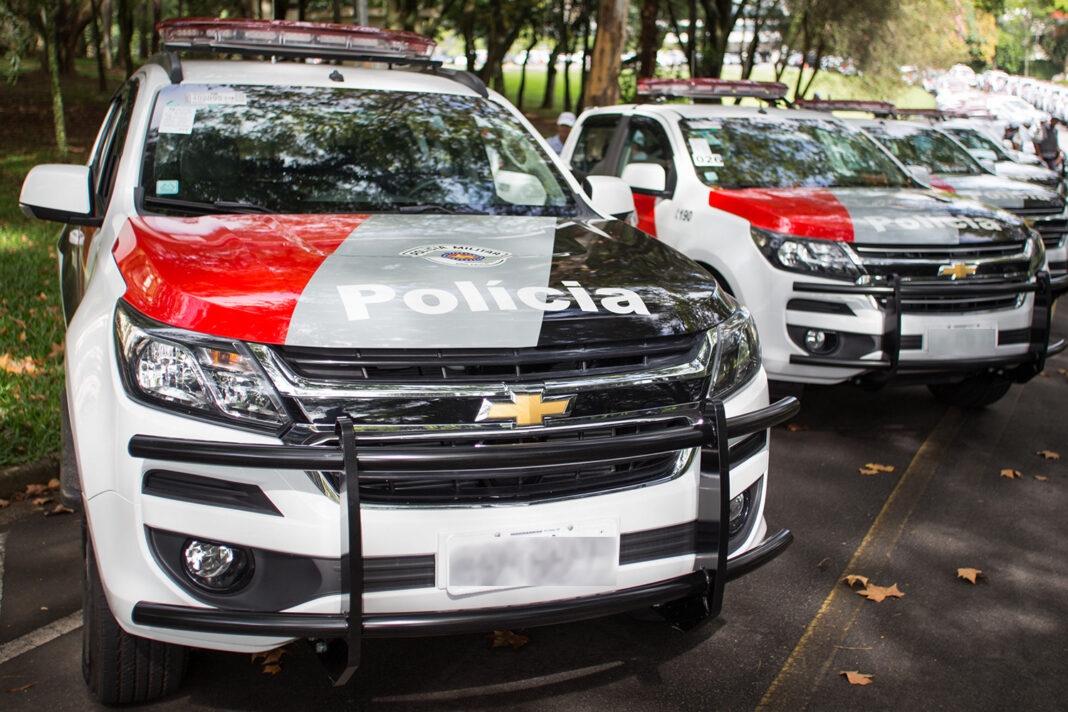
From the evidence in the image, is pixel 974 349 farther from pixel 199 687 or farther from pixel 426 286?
pixel 199 687

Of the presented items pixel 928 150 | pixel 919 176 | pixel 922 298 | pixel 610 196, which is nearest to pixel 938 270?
pixel 922 298

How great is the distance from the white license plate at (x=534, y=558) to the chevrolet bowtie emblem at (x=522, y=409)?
0.88ft

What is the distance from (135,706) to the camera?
284cm

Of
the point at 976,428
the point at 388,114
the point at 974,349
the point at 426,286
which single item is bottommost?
the point at 976,428

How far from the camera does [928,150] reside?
10.4 meters

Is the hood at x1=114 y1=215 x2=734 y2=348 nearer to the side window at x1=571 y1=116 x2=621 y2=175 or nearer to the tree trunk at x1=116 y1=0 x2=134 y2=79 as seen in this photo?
the side window at x1=571 y1=116 x2=621 y2=175

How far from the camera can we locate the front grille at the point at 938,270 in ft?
17.0

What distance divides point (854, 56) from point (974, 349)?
86.2ft

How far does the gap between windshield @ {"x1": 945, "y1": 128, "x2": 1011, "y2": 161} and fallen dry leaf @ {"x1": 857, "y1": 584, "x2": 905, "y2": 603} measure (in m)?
10.1

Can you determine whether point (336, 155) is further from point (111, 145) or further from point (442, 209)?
point (111, 145)

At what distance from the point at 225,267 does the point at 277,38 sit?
2051 millimetres

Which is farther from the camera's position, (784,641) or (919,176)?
(919,176)

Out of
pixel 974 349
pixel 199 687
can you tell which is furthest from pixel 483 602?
pixel 974 349

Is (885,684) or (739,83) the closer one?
(885,684)
